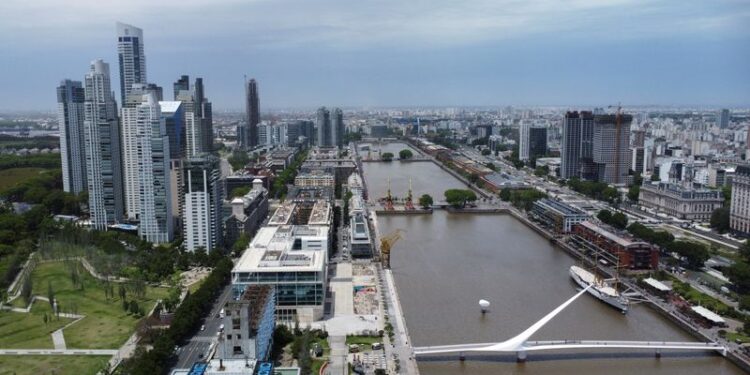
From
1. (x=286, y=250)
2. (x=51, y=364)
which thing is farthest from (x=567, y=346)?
(x=51, y=364)

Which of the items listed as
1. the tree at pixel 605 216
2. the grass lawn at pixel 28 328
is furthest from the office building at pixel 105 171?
the tree at pixel 605 216

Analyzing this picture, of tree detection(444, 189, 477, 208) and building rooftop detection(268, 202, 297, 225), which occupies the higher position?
building rooftop detection(268, 202, 297, 225)

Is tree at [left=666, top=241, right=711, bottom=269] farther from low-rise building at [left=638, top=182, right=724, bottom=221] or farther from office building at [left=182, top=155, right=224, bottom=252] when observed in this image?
office building at [left=182, top=155, right=224, bottom=252]

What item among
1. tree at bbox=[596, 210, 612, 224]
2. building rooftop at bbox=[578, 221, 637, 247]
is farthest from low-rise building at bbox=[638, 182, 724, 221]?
building rooftop at bbox=[578, 221, 637, 247]

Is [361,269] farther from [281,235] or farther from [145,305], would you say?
[145,305]

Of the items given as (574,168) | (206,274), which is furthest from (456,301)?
(574,168)

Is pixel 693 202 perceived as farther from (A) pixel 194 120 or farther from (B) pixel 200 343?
(A) pixel 194 120

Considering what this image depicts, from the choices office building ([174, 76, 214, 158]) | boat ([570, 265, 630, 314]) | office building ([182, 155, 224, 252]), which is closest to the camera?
boat ([570, 265, 630, 314])
